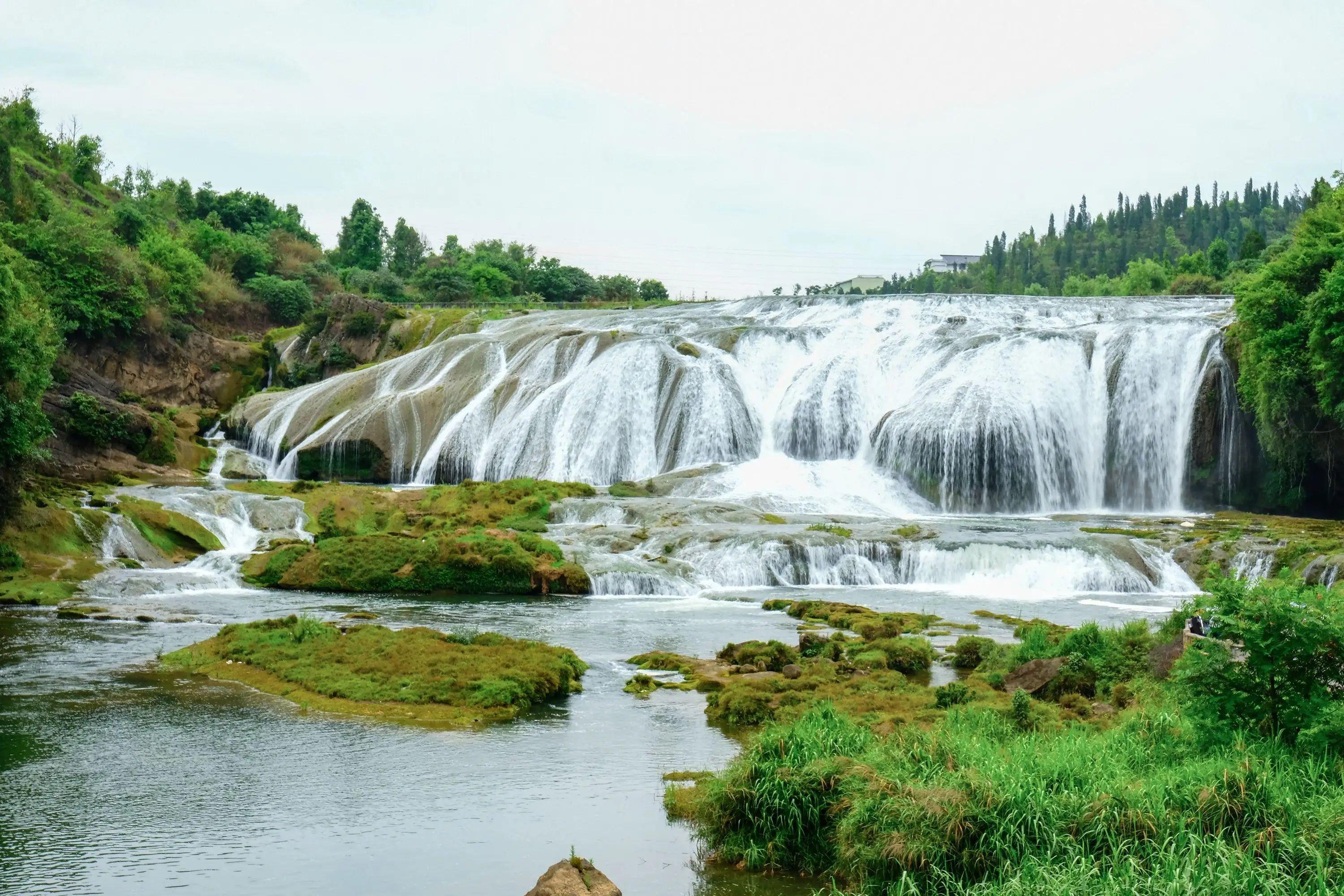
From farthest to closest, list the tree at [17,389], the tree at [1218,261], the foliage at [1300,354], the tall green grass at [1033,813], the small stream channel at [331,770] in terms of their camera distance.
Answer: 1. the tree at [1218,261]
2. the foliage at [1300,354]
3. the tree at [17,389]
4. the small stream channel at [331,770]
5. the tall green grass at [1033,813]

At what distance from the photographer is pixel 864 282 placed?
156 meters

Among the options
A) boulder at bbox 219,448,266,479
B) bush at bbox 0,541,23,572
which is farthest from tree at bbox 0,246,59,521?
boulder at bbox 219,448,266,479

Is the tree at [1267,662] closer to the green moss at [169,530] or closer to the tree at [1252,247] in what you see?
the green moss at [169,530]

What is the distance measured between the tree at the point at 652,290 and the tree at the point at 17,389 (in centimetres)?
7000

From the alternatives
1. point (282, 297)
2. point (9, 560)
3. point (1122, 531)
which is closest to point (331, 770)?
point (9, 560)

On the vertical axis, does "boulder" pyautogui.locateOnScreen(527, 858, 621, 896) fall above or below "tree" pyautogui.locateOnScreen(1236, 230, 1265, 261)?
below

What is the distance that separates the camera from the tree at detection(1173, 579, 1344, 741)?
10.7m

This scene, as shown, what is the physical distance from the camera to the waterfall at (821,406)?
42094 mm

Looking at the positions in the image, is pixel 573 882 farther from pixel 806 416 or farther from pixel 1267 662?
pixel 806 416

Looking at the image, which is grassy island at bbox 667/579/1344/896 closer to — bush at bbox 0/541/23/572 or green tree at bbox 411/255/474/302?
bush at bbox 0/541/23/572

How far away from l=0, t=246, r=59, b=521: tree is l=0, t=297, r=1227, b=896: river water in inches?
117

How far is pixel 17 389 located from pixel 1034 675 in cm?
2227

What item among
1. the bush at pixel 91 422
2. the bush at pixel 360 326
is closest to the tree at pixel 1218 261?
the bush at pixel 360 326

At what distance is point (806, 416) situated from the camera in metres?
46.6
